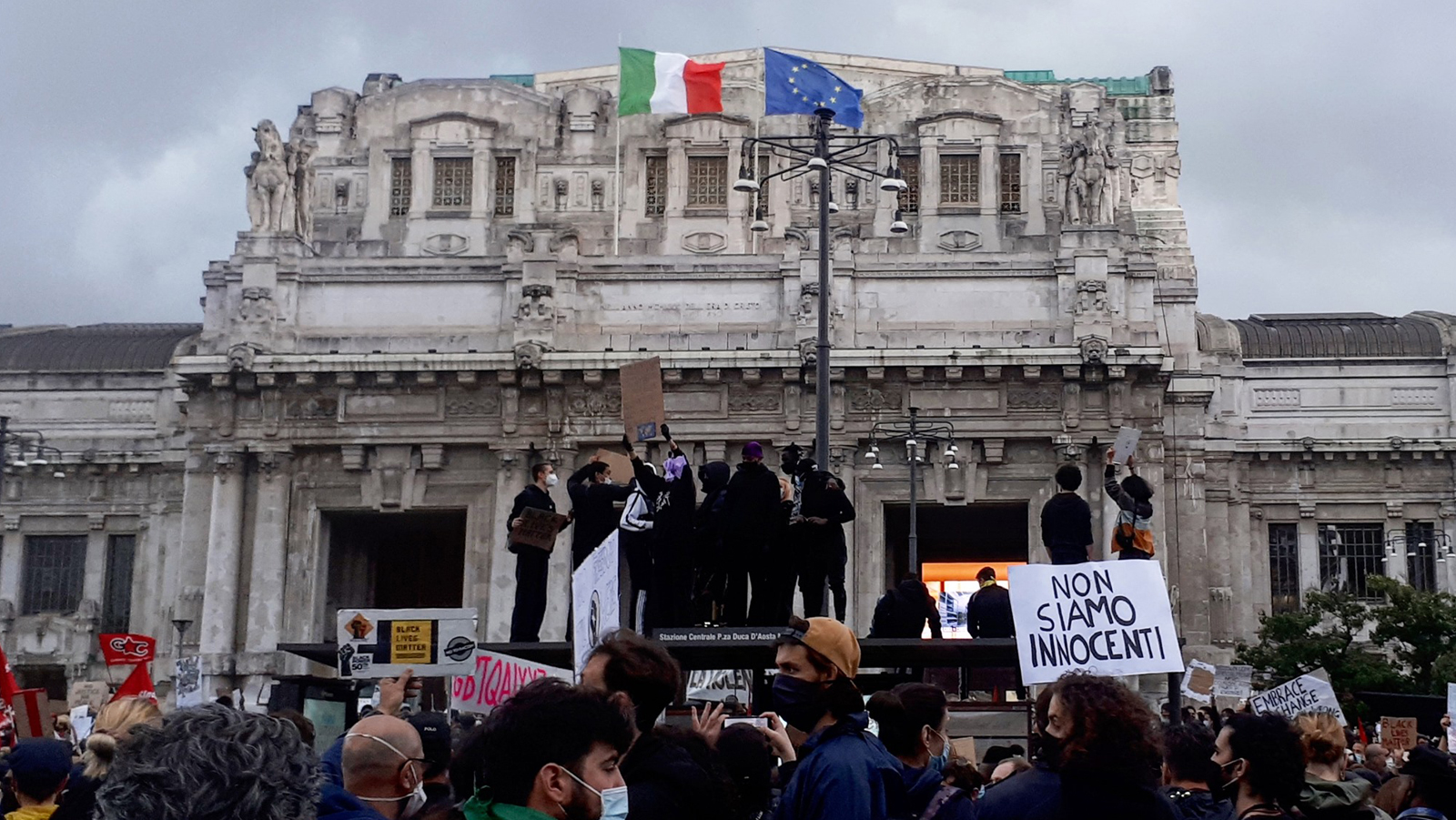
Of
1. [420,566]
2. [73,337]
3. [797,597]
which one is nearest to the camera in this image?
[797,597]

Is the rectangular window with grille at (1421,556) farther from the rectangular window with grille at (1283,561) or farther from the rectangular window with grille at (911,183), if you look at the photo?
the rectangular window with grille at (911,183)

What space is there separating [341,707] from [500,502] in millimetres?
24747

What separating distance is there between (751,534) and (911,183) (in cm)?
3100

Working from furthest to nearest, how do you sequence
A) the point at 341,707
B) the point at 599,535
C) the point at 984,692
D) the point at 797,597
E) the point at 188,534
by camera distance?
the point at 188,534 < the point at 797,597 < the point at 984,692 < the point at 599,535 < the point at 341,707

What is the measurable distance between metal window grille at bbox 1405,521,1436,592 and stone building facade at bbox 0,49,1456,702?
27 cm

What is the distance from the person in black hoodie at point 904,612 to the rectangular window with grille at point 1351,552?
115 ft

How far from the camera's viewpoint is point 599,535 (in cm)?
1927

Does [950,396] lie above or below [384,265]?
below

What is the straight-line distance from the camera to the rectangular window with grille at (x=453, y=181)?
48.2 m

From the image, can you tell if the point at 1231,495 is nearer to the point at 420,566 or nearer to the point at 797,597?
the point at 797,597

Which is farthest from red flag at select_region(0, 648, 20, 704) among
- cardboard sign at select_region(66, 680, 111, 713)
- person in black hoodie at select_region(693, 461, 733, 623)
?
cardboard sign at select_region(66, 680, 111, 713)

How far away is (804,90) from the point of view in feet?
130

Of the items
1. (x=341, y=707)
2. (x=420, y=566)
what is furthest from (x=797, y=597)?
(x=341, y=707)

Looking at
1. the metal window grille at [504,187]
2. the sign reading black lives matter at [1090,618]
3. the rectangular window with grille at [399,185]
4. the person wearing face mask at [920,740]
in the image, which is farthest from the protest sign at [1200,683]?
the rectangular window with grille at [399,185]
